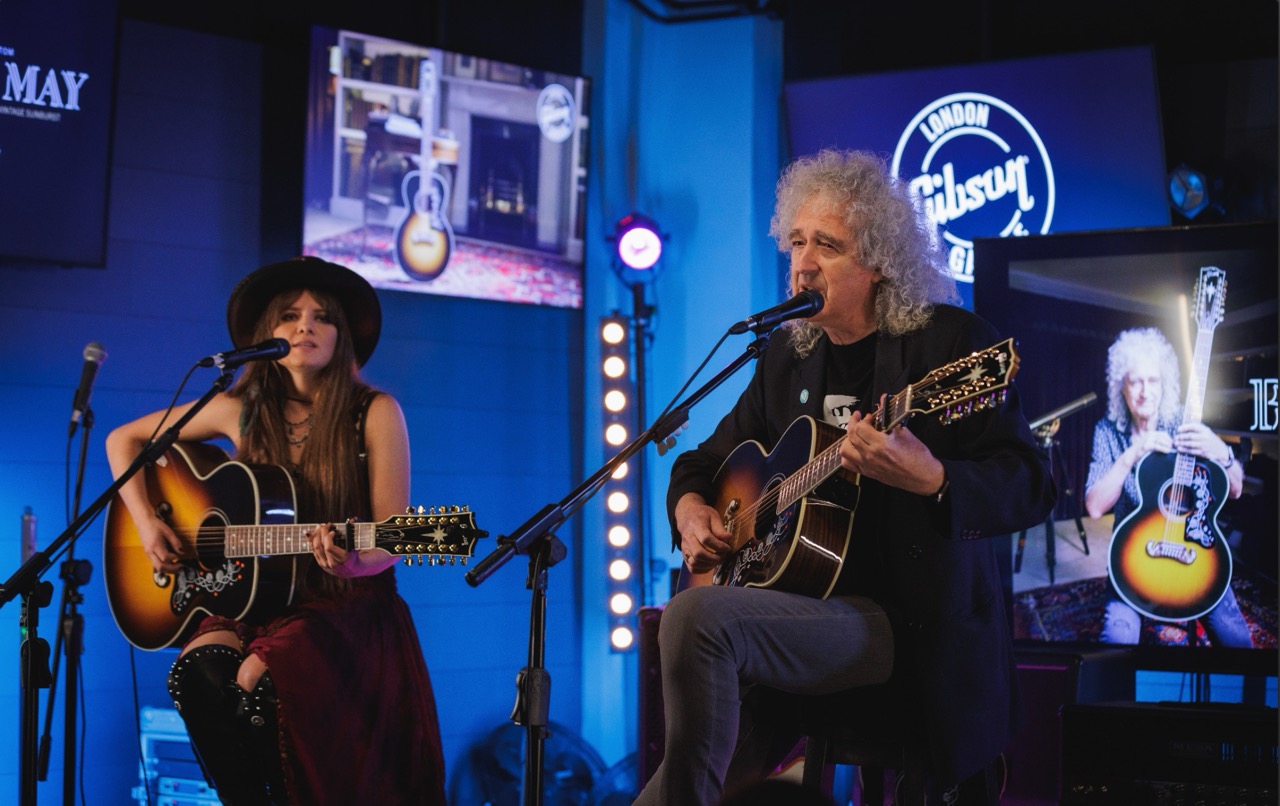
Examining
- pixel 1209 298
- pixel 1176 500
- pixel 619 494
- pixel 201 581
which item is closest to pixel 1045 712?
pixel 1176 500

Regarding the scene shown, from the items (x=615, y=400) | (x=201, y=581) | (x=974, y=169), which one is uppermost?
(x=974, y=169)

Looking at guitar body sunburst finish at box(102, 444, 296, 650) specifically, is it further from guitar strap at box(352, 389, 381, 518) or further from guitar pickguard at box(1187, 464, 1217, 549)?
guitar pickguard at box(1187, 464, 1217, 549)

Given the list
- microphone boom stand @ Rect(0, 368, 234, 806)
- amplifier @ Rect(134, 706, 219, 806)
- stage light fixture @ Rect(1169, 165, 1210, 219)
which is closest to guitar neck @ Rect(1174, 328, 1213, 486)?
stage light fixture @ Rect(1169, 165, 1210, 219)

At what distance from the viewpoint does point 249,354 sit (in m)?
3.02

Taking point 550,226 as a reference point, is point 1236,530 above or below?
below

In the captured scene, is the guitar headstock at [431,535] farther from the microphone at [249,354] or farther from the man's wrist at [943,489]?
the man's wrist at [943,489]

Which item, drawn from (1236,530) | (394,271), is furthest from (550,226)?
(1236,530)

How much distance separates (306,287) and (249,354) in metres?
0.67

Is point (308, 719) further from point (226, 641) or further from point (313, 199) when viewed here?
point (313, 199)

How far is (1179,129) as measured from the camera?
192 inches

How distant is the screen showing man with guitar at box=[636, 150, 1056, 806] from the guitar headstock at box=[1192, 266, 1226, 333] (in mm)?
1344

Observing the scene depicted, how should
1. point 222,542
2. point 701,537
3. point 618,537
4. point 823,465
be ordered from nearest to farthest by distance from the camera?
point 823,465 < point 701,537 < point 222,542 < point 618,537

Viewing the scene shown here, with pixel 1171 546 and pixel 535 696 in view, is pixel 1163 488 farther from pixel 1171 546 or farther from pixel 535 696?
pixel 535 696

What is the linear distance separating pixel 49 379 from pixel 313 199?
1.12 m
